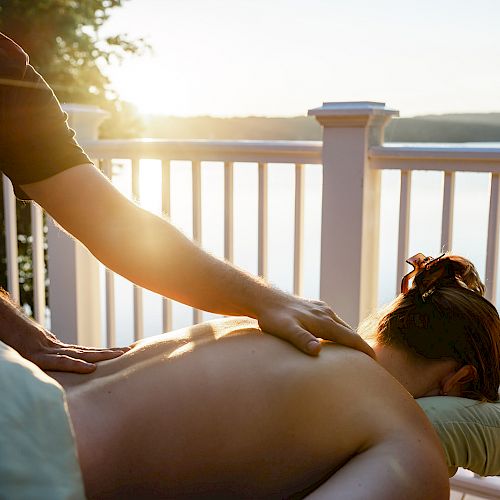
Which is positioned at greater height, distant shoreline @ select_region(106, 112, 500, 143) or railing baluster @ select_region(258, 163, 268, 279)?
distant shoreline @ select_region(106, 112, 500, 143)

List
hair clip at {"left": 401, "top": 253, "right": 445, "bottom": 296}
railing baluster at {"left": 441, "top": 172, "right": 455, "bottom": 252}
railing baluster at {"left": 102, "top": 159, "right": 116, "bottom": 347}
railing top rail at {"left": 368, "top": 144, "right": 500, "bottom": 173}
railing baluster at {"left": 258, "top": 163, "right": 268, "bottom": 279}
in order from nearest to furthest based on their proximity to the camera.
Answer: hair clip at {"left": 401, "top": 253, "right": 445, "bottom": 296}, railing top rail at {"left": 368, "top": 144, "right": 500, "bottom": 173}, railing baluster at {"left": 441, "top": 172, "right": 455, "bottom": 252}, railing baluster at {"left": 258, "top": 163, "right": 268, "bottom": 279}, railing baluster at {"left": 102, "top": 159, "right": 116, "bottom": 347}

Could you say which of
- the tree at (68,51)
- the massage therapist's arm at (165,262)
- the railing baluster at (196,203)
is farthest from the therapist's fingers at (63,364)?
the tree at (68,51)

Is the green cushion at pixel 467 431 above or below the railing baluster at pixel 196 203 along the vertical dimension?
below

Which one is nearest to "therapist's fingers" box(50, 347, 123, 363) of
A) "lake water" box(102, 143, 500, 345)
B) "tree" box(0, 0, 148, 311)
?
"lake water" box(102, 143, 500, 345)

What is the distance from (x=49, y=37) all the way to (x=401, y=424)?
8.38 m

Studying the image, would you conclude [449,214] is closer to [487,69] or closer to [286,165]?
[286,165]

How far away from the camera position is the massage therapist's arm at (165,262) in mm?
1187

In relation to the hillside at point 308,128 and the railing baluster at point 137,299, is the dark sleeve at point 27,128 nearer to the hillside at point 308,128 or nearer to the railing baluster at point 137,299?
the hillside at point 308,128

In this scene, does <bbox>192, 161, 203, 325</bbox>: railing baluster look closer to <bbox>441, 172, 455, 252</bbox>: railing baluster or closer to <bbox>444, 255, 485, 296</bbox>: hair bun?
<bbox>441, 172, 455, 252</bbox>: railing baluster

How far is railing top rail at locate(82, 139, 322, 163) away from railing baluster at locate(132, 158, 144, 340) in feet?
0.17

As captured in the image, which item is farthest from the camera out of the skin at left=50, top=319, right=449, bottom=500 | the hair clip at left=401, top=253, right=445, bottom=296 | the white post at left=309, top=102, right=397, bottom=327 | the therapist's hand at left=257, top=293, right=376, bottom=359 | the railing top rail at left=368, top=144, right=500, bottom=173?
the white post at left=309, top=102, right=397, bottom=327

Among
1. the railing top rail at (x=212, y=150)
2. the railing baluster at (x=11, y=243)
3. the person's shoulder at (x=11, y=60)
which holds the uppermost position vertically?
the person's shoulder at (x=11, y=60)

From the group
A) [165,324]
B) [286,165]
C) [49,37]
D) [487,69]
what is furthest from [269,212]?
[49,37]

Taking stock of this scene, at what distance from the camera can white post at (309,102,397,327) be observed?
2.41 metres
